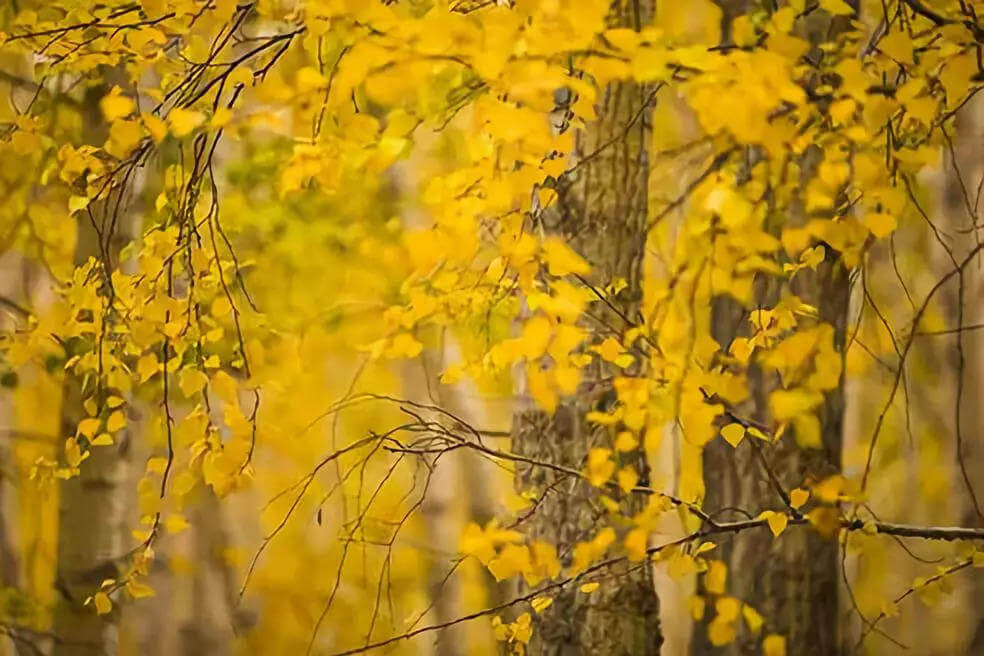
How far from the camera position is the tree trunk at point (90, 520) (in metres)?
1.59

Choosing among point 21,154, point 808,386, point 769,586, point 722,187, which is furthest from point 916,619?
point 21,154

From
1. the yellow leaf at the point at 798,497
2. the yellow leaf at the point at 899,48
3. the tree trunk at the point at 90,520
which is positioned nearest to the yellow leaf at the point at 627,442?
the yellow leaf at the point at 798,497

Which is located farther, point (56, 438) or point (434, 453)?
point (56, 438)

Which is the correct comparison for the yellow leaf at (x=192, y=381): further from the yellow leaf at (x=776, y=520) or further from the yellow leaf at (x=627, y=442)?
the yellow leaf at (x=776, y=520)

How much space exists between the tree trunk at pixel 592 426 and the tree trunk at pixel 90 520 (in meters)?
0.63

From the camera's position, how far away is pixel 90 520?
5.27 feet

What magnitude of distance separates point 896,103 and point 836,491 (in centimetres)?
51

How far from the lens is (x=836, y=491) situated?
140 centimetres

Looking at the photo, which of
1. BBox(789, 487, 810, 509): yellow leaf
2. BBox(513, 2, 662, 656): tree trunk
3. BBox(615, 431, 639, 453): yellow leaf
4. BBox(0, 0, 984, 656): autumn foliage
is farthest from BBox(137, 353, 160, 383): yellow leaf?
BBox(789, 487, 810, 509): yellow leaf

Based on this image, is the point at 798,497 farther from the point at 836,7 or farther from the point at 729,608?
the point at 836,7

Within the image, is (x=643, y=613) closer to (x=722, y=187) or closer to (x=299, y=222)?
(x=722, y=187)

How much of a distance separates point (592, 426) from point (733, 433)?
191 millimetres

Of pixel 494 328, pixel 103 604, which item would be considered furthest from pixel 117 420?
pixel 494 328

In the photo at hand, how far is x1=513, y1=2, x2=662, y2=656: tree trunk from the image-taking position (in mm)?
1452
